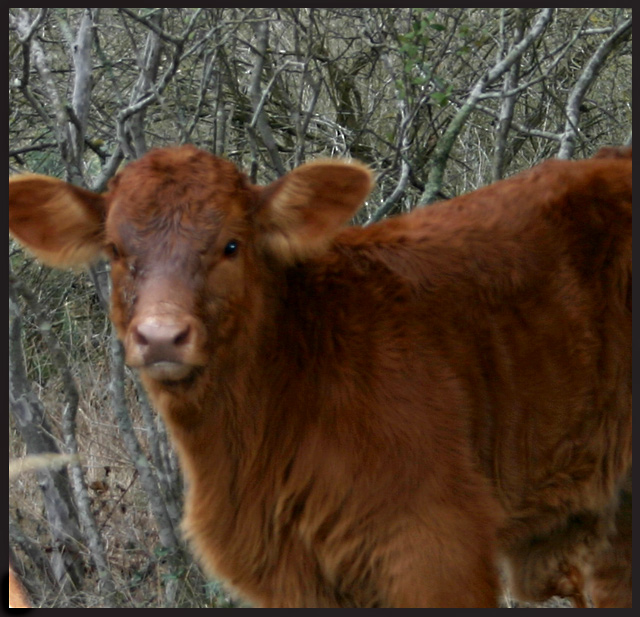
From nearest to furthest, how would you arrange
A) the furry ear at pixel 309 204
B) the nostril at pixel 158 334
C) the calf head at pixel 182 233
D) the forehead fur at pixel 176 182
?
the nostril at pixel 158 334 < the calf head at pixel 182 233 < the forehead fur at pixel 176 182 < the furry ear at pixel 309 204

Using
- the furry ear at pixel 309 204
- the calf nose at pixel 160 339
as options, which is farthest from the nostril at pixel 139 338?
the furry ear at pixel 309 204

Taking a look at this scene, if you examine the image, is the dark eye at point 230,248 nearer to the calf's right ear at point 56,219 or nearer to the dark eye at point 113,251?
the dark eye at point 113,251

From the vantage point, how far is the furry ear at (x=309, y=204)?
347 cm

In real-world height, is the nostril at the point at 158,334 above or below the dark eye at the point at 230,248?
below

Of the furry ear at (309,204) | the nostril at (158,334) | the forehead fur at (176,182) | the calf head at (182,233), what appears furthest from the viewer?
the furry ear at (309,204)

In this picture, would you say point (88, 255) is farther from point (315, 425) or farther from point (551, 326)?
point (551, 326)

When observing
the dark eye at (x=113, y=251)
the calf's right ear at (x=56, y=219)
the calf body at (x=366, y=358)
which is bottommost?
the calf body at (x=366, y=358)

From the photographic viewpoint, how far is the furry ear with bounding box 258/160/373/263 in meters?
3.47

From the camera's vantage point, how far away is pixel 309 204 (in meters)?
3.49

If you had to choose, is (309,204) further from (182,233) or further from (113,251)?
(113,251)

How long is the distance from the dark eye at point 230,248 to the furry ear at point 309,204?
0.70 feet

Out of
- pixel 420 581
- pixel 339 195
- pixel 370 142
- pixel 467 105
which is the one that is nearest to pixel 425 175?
pixel 370 142

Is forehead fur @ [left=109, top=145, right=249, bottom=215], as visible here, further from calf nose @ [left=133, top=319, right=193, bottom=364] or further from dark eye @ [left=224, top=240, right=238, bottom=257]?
calf nose @ [left=133, top=319, right=193, bottom=364]

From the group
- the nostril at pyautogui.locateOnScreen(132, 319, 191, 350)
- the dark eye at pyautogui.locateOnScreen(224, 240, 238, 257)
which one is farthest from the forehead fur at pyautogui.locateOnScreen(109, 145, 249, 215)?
the nostril at pyautogui.locateOnScreen(132, 319, 191, 350)
